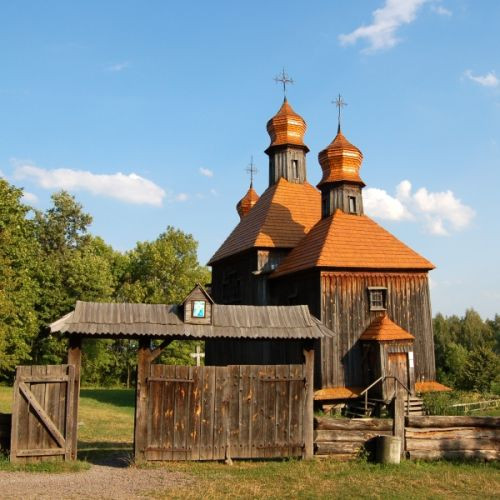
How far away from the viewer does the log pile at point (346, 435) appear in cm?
1259

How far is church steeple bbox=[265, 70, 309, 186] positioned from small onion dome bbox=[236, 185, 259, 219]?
13.1 ft

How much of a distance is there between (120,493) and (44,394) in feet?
10.5

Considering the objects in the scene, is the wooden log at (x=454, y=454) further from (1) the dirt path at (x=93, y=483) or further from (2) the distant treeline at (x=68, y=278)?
(2) the distant treeline at (x=68, y=278)

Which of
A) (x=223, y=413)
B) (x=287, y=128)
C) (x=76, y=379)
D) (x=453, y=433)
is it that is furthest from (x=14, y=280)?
(x=453, y=433)

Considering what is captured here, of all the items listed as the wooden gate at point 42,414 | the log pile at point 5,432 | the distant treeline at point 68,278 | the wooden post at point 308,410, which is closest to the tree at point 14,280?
the distant treeline at point 68,278

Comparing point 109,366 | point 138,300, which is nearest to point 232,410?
point 138,300

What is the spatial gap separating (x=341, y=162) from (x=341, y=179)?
0.96 meters

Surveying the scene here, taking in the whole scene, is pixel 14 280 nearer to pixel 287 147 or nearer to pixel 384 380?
pixel 287 147

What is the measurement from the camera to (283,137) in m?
31.1

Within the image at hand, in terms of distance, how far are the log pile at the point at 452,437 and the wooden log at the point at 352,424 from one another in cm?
53

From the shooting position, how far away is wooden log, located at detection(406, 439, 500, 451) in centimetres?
1270

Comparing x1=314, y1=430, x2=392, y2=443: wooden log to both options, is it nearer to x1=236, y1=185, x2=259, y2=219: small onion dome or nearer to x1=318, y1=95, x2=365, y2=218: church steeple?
x1=318, y1=95, x2=365, y2=218: church steeple

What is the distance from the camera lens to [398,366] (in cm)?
2142

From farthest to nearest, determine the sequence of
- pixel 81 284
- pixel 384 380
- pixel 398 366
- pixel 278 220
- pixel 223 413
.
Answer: pixel 81 284
pixel 278 220
pixel 398 366
pixel 384 380
pixel 223 413
